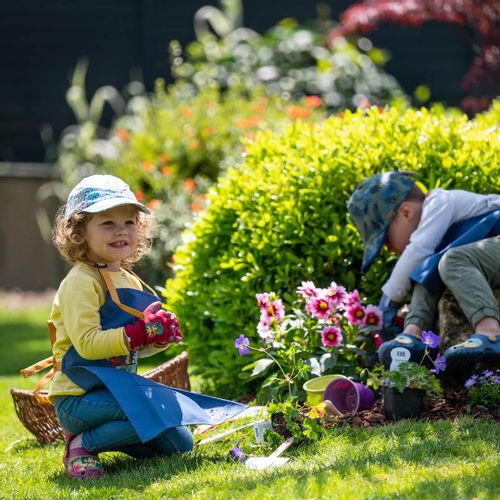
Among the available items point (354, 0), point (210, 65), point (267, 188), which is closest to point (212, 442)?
point (267, 188)

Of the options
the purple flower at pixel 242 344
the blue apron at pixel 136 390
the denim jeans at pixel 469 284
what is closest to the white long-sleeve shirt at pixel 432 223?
the denim jeans at pixel 469 284

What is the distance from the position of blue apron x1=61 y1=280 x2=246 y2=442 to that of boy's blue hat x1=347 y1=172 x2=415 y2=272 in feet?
3.87

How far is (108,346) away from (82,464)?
0.50 meters

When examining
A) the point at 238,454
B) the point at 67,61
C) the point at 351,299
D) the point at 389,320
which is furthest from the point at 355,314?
the point at 67,61

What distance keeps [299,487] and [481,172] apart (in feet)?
8.53

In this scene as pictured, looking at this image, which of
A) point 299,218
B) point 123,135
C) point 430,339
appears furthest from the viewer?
point 123,135

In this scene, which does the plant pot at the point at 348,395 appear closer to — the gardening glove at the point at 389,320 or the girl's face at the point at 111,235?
the gardening glove at the point at 389,320

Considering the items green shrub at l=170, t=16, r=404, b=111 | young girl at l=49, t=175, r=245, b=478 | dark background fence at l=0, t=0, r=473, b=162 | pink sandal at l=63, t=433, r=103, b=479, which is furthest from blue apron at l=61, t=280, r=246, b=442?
dark background fence at l=0, t=0, r=473, b=162

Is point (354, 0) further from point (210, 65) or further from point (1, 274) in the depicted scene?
point (1, 274)

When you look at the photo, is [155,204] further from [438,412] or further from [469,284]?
[438,412]

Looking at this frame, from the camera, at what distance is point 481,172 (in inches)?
217

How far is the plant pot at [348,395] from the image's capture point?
15.2 ft

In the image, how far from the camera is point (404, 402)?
14.4 feet

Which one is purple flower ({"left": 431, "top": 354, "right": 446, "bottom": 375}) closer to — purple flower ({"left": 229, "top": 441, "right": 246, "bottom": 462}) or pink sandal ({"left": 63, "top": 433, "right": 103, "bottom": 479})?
purple flower ({"left": 229, "top": 441, "right": 246, "bottom": 462})
